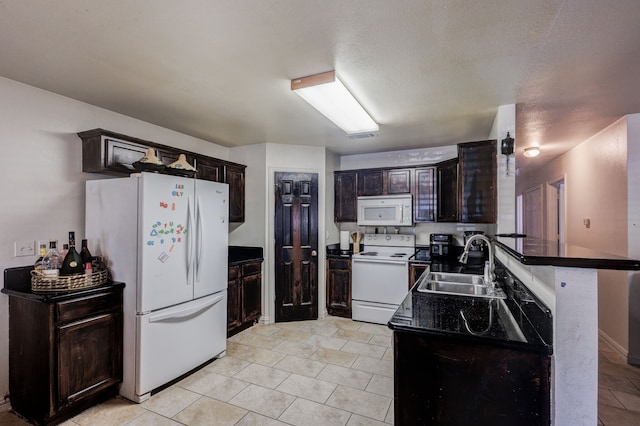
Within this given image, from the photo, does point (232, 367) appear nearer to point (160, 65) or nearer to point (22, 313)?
point (22, 313)

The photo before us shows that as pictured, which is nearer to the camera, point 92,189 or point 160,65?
point 160,65

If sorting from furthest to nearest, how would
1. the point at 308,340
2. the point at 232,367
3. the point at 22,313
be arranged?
1. the point at 308,340
2. the point at 232,367
3. the point at 22,313

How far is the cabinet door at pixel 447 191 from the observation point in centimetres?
372

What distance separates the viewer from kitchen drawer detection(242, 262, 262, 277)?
12.1ft

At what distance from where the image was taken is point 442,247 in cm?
400

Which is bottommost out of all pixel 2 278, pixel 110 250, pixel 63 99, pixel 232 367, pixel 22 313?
pixel 232 367

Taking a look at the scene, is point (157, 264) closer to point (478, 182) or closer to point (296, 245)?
point (296, 245)

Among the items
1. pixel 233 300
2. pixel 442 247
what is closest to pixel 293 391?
pixel 233 300

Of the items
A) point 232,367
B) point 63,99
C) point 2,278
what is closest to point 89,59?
point 63,99

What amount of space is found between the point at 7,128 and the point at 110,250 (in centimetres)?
110

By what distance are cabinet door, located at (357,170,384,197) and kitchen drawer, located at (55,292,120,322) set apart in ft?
10.3

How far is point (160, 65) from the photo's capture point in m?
2.02

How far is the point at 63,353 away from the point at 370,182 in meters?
3.63

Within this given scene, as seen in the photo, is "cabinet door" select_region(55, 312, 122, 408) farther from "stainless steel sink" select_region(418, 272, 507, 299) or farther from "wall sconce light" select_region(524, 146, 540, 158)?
"wall sconce light" select_region(524, 146, 540, 158)
